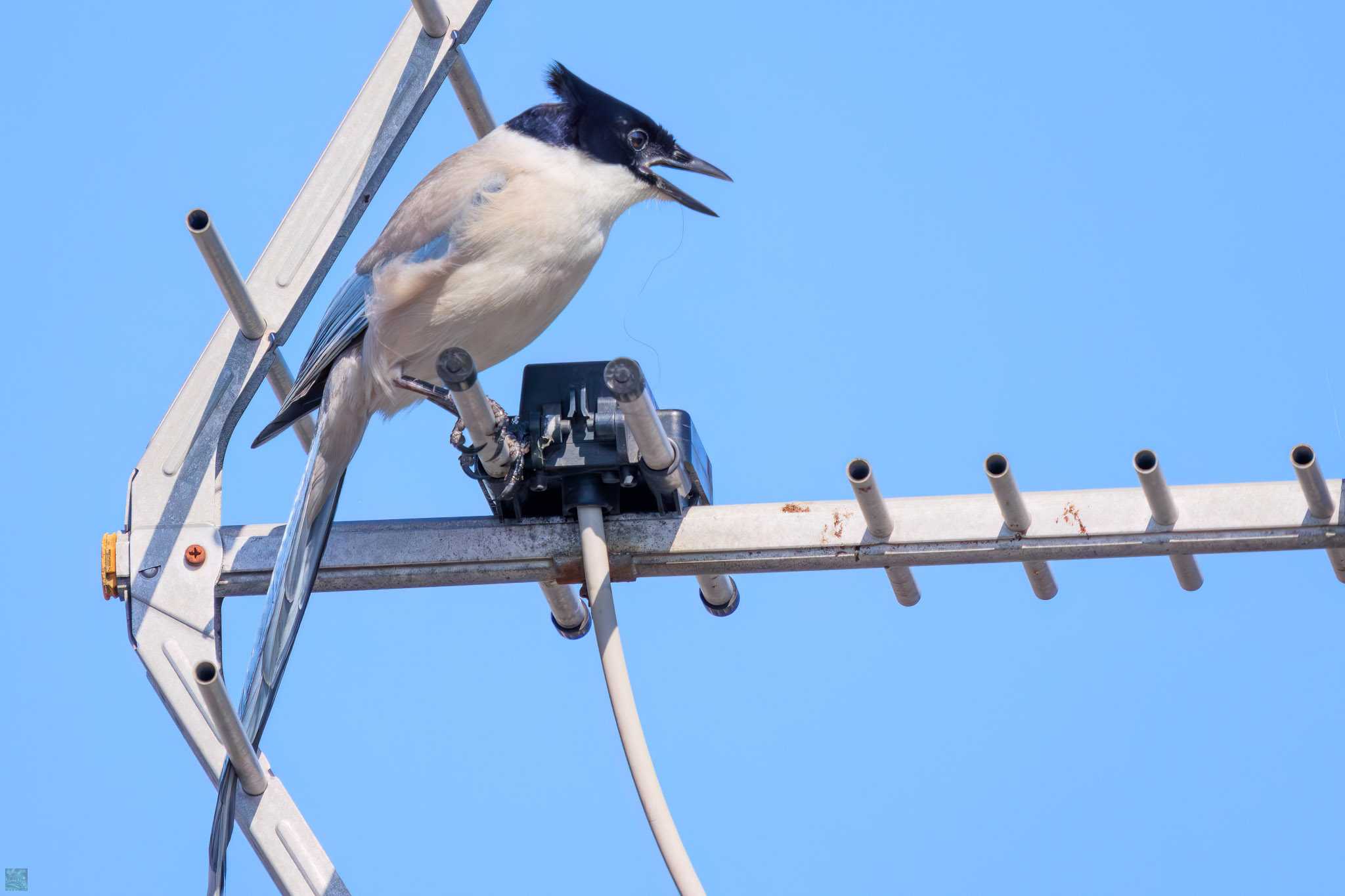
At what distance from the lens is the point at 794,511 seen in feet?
11.8

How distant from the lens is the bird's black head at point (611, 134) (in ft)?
14.8

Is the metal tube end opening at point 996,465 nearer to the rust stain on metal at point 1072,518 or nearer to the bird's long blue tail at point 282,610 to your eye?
the rust stain on metal at point 1072,518

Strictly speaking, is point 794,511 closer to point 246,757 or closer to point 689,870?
point 689,870

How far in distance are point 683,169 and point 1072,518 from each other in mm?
1681

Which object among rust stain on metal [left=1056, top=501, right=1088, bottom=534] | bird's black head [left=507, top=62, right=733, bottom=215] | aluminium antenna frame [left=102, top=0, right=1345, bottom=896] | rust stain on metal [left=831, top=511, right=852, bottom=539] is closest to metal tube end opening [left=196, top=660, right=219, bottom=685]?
aluminium antenna frame [left=102, top=0, right=1345, bottom=896]

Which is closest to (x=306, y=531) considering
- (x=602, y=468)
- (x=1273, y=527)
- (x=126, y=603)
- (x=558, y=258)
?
(x=126, y=603)

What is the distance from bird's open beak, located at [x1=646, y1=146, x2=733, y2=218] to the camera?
4.55m

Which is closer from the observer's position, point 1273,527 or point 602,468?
point 1273,527

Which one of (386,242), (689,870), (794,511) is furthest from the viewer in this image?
(386,242)

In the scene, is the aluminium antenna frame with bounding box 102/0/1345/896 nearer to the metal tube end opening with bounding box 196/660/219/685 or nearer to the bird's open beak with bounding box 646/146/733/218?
the metal tube end opening with bounding box 196/660/219/685

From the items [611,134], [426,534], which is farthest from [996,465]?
[611,134]

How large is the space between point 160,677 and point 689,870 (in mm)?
1269

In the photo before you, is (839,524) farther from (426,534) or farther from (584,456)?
(426,534)

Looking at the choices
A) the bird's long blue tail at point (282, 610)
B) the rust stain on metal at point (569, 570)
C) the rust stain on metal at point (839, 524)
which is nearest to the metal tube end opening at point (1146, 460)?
the rust stain on metal at point (839, 524)
